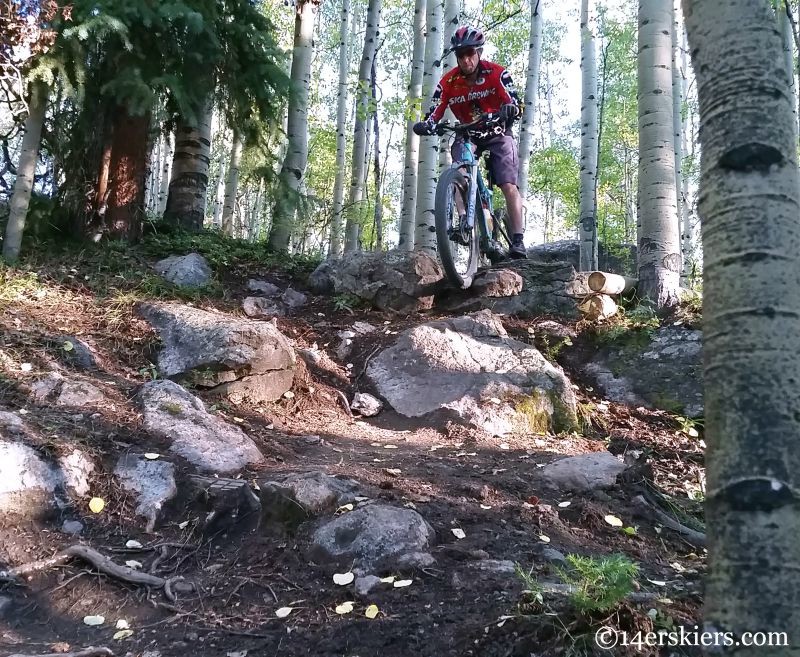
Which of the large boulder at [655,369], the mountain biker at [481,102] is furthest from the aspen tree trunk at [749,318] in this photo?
the mountain biker at [481,102]

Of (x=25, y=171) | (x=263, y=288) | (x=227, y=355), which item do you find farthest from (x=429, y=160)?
(x=227, y=355)

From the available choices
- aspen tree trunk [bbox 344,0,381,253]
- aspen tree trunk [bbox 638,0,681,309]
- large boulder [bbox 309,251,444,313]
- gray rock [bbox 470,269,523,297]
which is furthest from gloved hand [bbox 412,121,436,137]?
aspen tree trunk [bbox 344,0,381,253]

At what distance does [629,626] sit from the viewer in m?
1.69

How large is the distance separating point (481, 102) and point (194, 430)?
163 inches

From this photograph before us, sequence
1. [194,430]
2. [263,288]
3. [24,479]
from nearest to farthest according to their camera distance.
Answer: [24,479] < [194,430] < [263,288]

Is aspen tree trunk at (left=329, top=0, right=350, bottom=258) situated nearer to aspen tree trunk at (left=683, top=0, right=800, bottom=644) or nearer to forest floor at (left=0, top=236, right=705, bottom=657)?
forest floor at (left=0, top=236, right=705, bottom=657)

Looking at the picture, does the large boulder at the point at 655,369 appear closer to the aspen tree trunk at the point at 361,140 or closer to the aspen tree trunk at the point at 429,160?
the aspen tree trunk at the point at 429,160

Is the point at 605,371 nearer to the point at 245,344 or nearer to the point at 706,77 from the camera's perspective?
the point at 245,344

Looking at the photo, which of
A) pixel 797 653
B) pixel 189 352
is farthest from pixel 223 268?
pixel 797 653

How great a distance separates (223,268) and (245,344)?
7.87 ft

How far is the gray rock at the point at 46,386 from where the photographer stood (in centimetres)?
334

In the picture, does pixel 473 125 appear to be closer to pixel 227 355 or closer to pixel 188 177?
pixel 227 355

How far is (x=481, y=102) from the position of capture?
18.7 ft

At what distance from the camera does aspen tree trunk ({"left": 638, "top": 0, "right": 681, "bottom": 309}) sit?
589 centimetres
